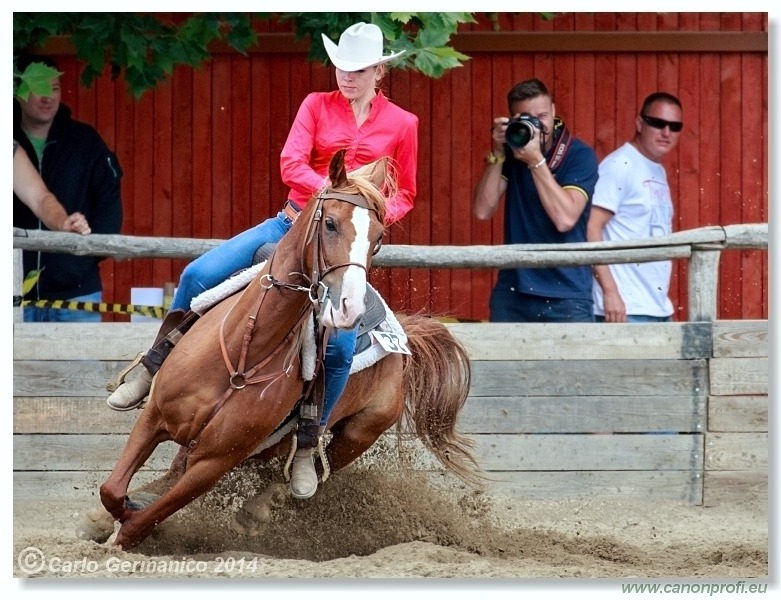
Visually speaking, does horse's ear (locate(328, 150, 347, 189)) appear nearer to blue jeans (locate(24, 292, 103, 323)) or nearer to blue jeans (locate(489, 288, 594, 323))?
blue jeans (locate(489, 288, 594, 323))

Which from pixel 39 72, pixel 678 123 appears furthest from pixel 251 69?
pixel 678 123

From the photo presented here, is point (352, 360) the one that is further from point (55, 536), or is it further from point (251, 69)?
point (251, 69)

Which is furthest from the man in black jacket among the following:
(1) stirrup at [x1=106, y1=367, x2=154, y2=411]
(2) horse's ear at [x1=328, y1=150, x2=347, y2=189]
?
(2) horse's ear at [x1=328, y1=150, x2=347, y2=189]

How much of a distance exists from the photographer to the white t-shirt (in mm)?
187

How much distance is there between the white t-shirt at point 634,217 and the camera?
8250 millimetres

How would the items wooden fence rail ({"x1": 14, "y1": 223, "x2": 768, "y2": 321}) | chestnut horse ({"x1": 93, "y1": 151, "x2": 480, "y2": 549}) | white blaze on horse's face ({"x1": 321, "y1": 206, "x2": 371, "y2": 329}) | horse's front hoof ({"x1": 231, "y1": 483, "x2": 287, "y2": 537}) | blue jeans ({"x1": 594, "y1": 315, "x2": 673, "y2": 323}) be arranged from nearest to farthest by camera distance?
1. white blaze on horse's face ({"x1": 321, "y1": 206, "x2": 371, "y2": 329})
2. chestnut horse ({"x1": 93, "y1": 151, "x2": 480, "y2": 549})
3. horse's front hoof ({"x1": 231, "y1": 483, "x2": 287, "y2": 537})
4. wooden fence rail ({"x1": 14, "y1": 223, "x2": 768, "y2": 321})
5. blue jeans ({"x1": 594, "y1": 315, "x2": 673, "y2": 323})

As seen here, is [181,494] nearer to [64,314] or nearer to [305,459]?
[305,459]

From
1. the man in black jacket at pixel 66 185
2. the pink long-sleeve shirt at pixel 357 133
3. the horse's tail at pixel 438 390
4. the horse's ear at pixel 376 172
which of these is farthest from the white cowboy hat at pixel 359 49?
the man in black jacket at pixel 66 185

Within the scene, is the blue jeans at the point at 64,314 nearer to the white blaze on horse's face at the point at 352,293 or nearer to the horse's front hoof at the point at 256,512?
the horse's front hoof at the point at 256,512

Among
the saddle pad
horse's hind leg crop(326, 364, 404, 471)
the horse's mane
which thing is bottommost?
horse's hind leg crop(326, 364, 404, 471)

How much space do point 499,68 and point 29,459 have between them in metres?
4.00

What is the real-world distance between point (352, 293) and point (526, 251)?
2.90 meters

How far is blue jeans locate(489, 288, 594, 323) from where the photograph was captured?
8094 millimetres

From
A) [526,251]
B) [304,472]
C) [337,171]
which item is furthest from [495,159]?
[337,171]
